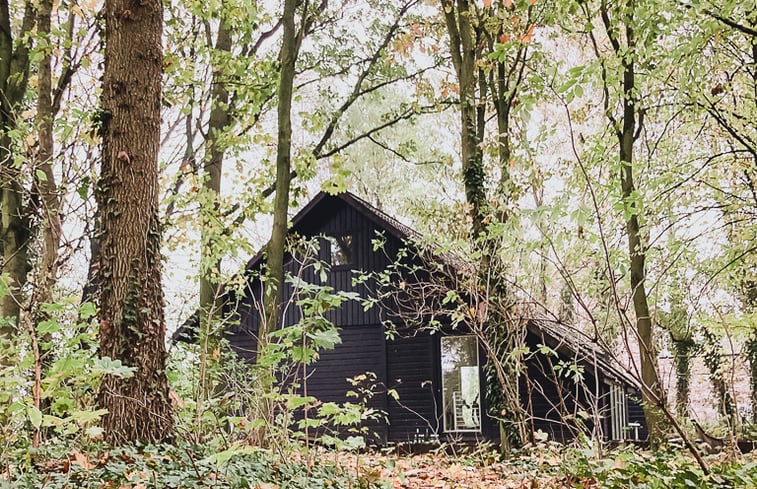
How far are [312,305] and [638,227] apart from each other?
8.98 m

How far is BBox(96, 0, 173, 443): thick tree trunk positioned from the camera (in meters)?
5.77

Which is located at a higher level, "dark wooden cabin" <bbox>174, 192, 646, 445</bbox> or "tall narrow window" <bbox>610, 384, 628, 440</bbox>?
"dark wooden cabin" <bbox>174, 192, 646, 445</bbox>

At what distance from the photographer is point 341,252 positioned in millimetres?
21250

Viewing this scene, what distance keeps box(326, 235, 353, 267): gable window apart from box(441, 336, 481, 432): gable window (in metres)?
3.60

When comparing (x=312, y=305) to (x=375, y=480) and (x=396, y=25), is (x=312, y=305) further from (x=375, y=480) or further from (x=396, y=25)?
(x=396, y=25)

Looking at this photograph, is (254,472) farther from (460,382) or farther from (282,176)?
(460,382)

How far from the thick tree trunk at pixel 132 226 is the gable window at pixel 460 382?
46.2ft

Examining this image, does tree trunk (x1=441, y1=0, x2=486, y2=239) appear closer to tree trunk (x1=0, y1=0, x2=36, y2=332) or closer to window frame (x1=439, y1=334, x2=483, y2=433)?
tree trunk (x1=0, y1=0, x2=36, y2=332)

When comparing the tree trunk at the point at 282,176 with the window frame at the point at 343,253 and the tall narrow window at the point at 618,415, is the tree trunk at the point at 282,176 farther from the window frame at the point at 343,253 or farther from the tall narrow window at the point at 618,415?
the tall narrow window at the point at 618,415

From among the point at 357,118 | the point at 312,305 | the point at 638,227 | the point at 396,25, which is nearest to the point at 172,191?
the point at 396,25

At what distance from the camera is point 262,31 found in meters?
17.5

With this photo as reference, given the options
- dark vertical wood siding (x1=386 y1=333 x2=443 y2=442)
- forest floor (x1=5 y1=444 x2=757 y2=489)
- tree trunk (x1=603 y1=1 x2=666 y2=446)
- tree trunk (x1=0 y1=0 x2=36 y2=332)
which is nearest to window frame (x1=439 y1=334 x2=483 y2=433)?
dark vertical wood siding (x1=386 y1=333 x2=443 y2=442)

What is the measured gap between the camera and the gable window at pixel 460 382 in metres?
19.3

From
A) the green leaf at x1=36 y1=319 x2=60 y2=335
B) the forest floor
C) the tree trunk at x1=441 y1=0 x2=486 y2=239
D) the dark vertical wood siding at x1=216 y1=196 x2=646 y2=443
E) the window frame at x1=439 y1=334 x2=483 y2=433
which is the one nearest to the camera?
the green leaf at x1=36 y1=319 x2=60 y2=335
